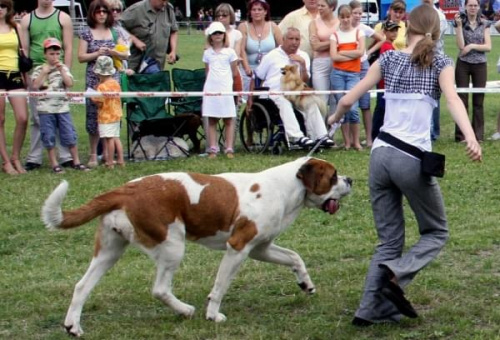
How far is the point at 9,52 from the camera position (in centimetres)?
1109

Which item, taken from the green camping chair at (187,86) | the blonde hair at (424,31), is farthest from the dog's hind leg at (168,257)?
the green camping chair at (187,86)

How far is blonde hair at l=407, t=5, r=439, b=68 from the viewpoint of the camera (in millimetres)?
5301

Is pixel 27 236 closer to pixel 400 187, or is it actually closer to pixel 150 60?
pixel 400 187

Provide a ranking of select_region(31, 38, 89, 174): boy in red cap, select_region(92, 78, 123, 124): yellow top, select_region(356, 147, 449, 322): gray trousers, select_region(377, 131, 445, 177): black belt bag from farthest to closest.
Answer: select_region(92, 78, 123, 124): yellow top < select_region(31, 38, 89, 174): boy in red cap < select_region(356, 147, 449, 322): gray trousers < select_region(377, 131, 445, 177): black belt bag

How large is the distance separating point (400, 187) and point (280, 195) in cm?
81

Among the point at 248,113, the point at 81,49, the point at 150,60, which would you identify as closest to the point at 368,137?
the point at 248,113

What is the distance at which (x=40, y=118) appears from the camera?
1134 cm

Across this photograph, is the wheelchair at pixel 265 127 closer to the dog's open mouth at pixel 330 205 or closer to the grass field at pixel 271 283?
the grass field at pixel 271 283

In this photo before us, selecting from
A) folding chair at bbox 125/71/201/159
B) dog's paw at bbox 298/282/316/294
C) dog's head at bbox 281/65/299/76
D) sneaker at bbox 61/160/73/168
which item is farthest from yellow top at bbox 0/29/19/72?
dog's paw at bbox 298/282/316/294

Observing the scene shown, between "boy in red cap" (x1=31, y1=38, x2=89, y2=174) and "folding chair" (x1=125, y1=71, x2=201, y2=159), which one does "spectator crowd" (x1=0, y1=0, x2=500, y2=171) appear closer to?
"boy in red cap" (x1=31, y1=38, x2=89, y2=174)

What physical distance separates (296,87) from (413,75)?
23.6 ft

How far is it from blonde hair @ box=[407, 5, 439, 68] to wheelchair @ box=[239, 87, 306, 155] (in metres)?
7.17

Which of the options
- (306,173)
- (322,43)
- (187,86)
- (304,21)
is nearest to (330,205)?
(306,173)

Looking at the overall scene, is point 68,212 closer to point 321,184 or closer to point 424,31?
point 321,184
